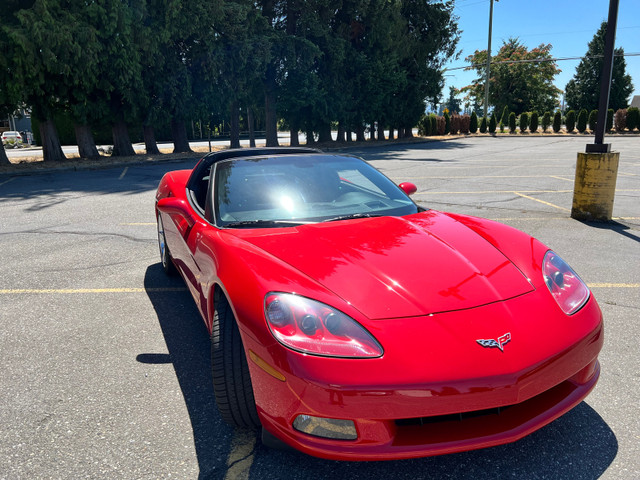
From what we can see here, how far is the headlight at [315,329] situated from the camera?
1.98 metres

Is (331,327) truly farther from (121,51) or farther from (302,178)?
(121,51)

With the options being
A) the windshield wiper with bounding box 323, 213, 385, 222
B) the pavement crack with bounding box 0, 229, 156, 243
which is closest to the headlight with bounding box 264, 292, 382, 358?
the windshield wiper with bounding box 323, 213, 385, 222

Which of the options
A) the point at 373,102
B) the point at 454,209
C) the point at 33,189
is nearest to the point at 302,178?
the point at 454,209

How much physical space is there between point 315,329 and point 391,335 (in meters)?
0.31

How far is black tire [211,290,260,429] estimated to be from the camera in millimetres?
2314

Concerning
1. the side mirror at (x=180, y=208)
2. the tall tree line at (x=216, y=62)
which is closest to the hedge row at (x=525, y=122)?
the tall tree line at (x=216, y=62)

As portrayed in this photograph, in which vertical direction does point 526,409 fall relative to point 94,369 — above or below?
above

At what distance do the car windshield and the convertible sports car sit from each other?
0.67 feet

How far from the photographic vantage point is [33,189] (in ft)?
40.9

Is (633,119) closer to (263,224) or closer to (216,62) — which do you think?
(216,62)

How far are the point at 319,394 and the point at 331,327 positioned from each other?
11.1 inches

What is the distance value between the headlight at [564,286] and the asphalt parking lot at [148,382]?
2.11ft

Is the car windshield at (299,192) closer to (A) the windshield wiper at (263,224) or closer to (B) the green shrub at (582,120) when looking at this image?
(A) the windshield wiper at (263,224)

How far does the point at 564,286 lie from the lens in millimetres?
2514
